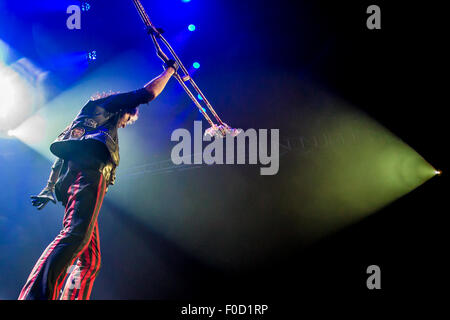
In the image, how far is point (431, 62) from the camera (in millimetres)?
3725

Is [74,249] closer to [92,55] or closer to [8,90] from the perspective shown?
[92,55]

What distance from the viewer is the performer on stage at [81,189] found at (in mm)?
1426

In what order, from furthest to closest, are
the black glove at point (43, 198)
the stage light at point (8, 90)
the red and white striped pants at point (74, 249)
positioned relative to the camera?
the stage light at point (8, 90)
the black glove at point (43, 198)
the red and white striped pants at point (74, 249)

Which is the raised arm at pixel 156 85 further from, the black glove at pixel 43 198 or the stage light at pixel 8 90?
the stage light at pixel 8 90

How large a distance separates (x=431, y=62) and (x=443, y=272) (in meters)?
2.81

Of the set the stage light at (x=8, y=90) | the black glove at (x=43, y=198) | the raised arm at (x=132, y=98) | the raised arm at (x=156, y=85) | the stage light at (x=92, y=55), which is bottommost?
the black glove at (x=43, y=198)

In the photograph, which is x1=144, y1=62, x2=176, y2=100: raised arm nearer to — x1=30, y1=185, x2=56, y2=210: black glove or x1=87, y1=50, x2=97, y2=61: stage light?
x1=30, y1=185, x2=56, y2=210: black glove

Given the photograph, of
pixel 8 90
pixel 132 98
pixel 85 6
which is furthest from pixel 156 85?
pixel 8 90

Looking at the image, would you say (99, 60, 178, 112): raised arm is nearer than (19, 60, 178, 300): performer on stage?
No

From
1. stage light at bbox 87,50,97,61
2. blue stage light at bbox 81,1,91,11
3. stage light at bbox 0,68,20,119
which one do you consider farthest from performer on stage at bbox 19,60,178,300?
stage light at bbox 0,68,20,119

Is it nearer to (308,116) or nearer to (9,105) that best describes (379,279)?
(308,116)

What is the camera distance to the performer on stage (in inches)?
56.1

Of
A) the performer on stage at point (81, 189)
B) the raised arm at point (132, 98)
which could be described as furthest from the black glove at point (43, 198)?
the raised arm at point (132, 98)
